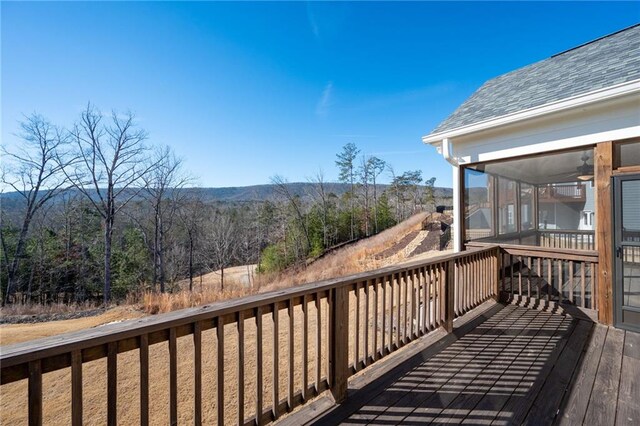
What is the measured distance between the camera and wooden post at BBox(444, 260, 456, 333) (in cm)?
318

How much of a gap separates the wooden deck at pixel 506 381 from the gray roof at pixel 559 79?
292 centimetres

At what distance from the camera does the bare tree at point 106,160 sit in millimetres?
15305

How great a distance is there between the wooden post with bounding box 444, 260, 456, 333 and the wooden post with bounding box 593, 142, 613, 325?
1.88 m

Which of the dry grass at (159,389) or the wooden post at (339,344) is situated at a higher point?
the wooden post at (339,344)

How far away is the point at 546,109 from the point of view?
364 cm

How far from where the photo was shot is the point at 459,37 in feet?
27.2

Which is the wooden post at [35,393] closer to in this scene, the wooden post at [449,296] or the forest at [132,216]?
the wooden post at [449,296]

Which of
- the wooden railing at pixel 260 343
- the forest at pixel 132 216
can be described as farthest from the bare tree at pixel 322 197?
the wooden railing at pixel 260 343

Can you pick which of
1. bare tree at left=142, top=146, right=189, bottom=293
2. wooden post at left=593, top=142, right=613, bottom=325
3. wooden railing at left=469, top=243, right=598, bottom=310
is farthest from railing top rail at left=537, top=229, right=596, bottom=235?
bare tree at left=142, top=146, right=189, bottom=293

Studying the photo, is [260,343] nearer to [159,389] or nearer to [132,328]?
[132,328]

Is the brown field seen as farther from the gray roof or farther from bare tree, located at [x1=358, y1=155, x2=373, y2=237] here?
bare tree, located at [x1=358, y1=155, x2=373, y2=237]

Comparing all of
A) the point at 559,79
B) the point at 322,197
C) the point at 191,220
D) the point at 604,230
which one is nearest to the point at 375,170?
the point at 322,197

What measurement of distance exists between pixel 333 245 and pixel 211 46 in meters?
20.1

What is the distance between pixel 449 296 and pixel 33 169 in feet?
67.0
